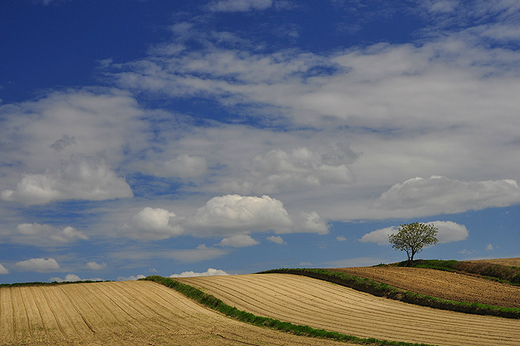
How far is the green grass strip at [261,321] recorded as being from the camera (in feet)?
94.8

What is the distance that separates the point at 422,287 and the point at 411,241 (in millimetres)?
34159

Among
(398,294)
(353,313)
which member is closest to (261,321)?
(353,313)

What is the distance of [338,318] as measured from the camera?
36750mm

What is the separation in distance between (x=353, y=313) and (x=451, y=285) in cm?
2023

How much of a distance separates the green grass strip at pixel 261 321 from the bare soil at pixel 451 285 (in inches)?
750

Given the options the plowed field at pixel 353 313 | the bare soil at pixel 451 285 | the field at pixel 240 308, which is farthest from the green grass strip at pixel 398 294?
the bare soil at pixel 451 285

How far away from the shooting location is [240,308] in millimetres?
41250

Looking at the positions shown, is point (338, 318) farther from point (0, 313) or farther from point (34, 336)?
point (0, 313)

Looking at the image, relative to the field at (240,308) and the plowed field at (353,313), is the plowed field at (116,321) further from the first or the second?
the plowed field at (353,313)

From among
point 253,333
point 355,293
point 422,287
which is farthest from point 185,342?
point 422,287

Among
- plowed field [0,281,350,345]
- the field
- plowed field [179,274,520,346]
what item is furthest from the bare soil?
plowed field [0,281,350,345]

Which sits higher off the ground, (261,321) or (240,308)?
(240,308)

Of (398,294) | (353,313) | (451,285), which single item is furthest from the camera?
(451,285)

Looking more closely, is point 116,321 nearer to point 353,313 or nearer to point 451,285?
point 353,313
